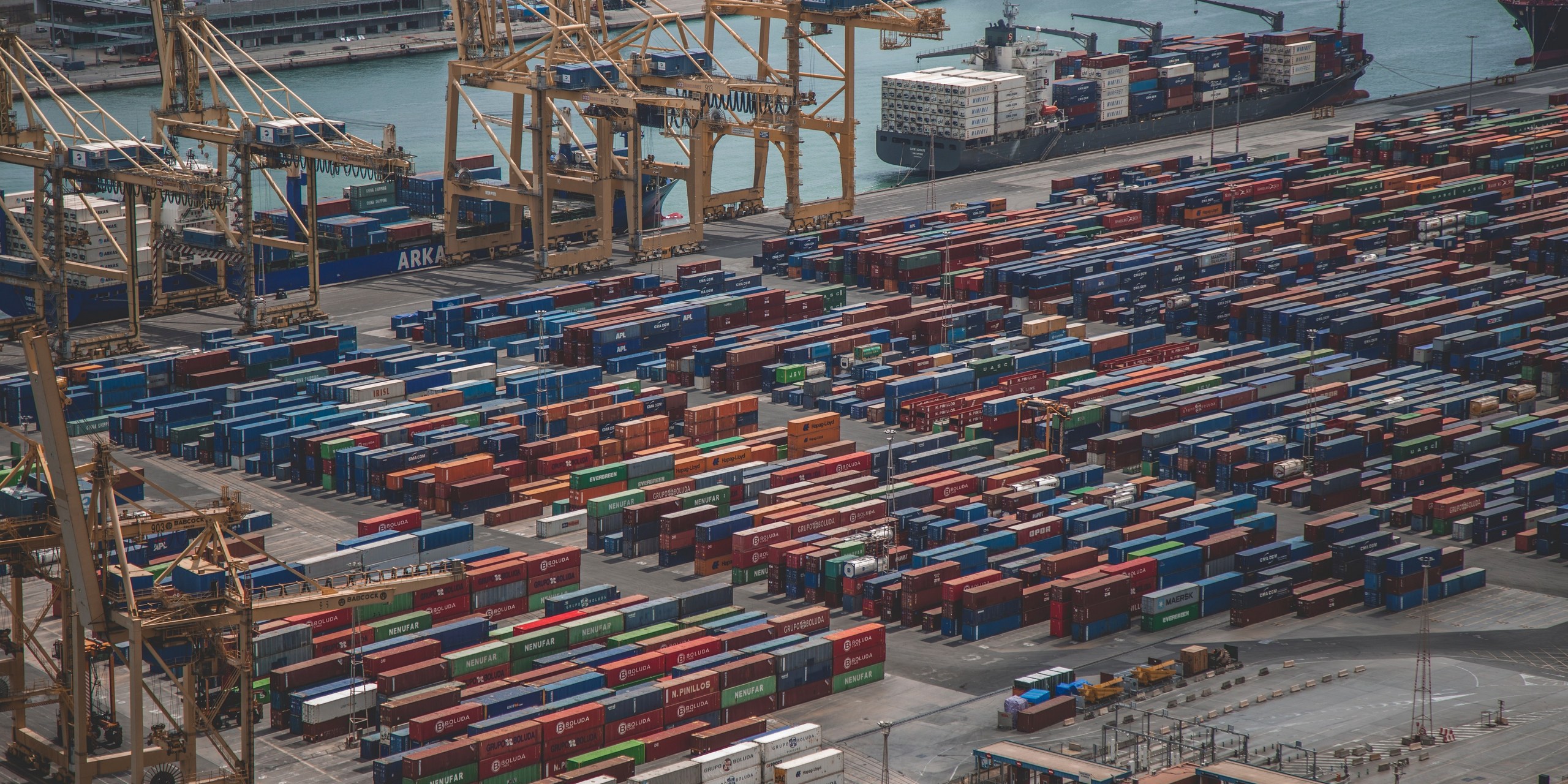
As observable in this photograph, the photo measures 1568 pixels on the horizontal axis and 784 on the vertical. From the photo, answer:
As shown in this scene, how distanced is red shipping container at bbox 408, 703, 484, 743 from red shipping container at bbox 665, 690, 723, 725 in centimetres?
532

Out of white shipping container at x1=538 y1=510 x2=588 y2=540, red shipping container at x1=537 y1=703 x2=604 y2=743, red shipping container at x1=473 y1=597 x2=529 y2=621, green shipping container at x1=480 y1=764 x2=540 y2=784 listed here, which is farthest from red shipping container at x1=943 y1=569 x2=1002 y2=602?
green shipping container at x1=480 y1=764 x2=540 y2=784

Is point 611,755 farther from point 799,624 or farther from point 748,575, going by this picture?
point 748,575

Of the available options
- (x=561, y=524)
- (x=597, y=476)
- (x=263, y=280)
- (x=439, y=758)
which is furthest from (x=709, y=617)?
(x=263, y=280)

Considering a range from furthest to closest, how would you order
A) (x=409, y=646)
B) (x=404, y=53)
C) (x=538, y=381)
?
(x=404, y=53)
(x=538, y=381)
(x=409, y=646)

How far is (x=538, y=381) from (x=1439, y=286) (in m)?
50.6

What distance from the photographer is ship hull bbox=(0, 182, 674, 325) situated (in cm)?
11256

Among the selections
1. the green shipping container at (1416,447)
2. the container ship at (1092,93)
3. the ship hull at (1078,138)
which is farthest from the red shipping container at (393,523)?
the container ship at (1092,93)

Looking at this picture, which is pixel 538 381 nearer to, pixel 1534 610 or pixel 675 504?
pixel 675 504

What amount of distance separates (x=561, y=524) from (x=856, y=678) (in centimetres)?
1864

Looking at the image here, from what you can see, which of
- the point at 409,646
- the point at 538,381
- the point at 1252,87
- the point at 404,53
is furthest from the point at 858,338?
the point at 404,53

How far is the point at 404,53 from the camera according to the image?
7810 inches

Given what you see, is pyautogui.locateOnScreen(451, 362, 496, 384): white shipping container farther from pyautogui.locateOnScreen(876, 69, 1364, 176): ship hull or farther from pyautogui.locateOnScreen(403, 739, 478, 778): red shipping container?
pyautogui.locateOnScreen(876, 69, 1364, 176): ship hull

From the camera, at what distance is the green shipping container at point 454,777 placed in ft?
182

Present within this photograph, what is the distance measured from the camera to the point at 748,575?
240 feet
